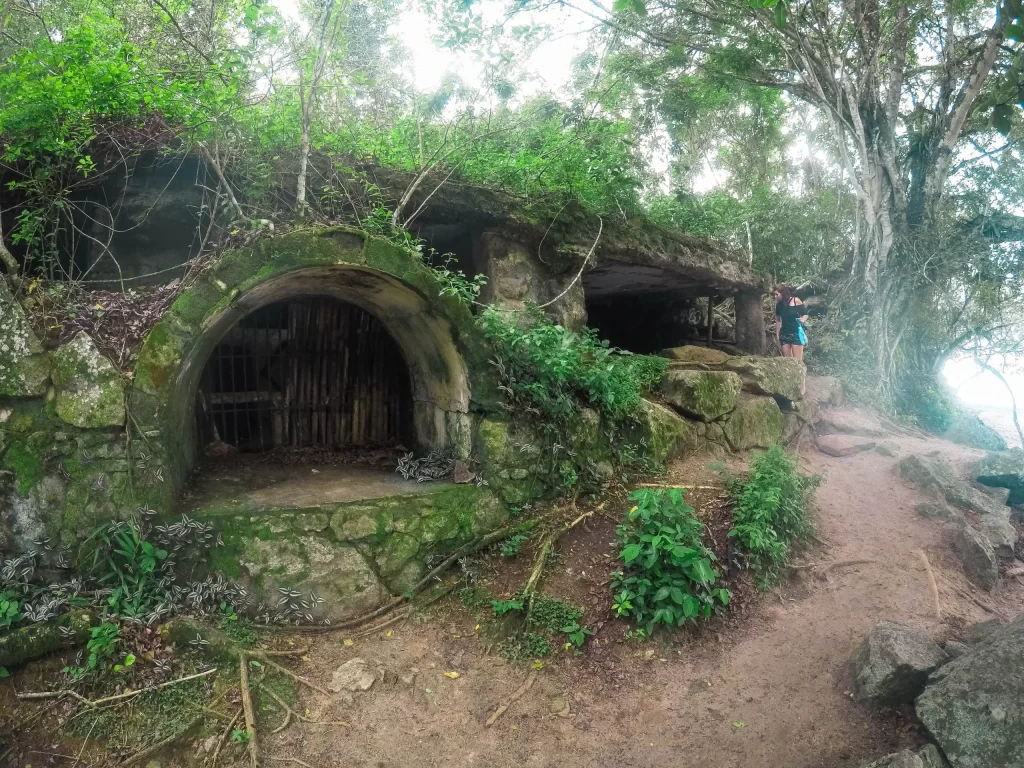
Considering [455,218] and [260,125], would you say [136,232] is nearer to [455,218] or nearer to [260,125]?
[260,125]

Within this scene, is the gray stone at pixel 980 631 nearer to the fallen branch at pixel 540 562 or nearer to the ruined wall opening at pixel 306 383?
A: the fallen branch at pixel 540 562

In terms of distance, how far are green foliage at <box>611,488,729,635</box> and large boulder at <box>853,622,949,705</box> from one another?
Result: 98 cm

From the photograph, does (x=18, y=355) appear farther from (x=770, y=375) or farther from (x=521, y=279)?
(x=770, y=375)

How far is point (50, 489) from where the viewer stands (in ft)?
12.6

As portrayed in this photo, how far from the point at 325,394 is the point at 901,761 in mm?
5762

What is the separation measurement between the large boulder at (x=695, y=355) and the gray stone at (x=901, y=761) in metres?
5.26

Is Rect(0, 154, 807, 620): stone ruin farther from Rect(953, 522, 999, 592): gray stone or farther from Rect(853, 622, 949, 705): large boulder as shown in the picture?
Rect(853, 622, 949, 705): large boulder

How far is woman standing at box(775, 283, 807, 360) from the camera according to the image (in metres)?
9.88

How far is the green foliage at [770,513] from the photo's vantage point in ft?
16.6

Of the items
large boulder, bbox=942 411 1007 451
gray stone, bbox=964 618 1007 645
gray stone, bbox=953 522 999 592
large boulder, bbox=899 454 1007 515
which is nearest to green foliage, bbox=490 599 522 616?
gray stone, bbox=964 618 1007 645

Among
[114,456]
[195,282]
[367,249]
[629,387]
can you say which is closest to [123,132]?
[195,282]

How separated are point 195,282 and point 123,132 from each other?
1.71 metres

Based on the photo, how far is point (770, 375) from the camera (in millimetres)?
7918

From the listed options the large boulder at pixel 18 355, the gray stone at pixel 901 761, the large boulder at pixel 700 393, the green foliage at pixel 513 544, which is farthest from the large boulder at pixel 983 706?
the large boulder at pixel 18 355
